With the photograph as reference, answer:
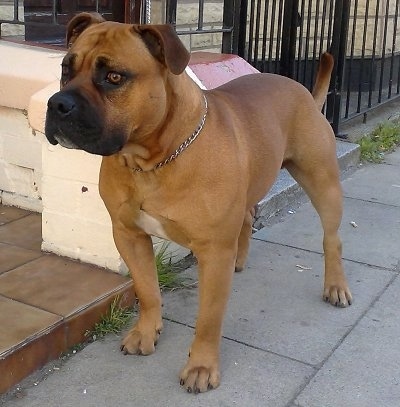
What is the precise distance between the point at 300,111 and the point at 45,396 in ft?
6.25

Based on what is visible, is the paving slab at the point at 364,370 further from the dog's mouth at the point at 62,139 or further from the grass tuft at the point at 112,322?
the dog's mouth at the point at 62,139

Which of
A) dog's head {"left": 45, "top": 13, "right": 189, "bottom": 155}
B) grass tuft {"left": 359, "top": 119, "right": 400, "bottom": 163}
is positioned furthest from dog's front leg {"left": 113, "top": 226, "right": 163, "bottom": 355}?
grass tuft {"left": 359, "top": 119, "right": 400, "bottom": 163}

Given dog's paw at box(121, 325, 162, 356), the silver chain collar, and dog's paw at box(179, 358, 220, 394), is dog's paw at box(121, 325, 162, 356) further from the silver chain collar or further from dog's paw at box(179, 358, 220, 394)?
the silver chain collar

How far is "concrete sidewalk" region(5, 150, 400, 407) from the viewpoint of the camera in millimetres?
2963

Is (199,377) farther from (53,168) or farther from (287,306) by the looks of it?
(53,168)

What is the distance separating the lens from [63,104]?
8.02 feet

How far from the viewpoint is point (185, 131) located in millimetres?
2863

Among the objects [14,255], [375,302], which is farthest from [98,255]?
[375,302]

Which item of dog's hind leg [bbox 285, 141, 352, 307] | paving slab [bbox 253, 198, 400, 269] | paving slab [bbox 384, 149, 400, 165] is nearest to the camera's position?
dog's hind leg [bbox 285, 141, 352, 307]

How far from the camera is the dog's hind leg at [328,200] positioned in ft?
12.2

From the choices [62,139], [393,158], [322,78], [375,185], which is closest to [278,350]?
[62,139]

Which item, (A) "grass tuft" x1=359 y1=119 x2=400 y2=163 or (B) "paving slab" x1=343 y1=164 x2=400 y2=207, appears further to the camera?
(A) "grass tuft" x1=359 y1=119 x2=400 y2=163

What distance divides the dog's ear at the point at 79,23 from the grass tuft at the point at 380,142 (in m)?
4.27

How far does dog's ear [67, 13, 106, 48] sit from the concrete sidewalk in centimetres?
142
